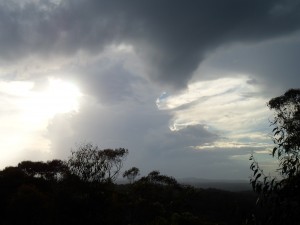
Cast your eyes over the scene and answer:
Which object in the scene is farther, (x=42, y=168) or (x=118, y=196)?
(x=42, y=168)

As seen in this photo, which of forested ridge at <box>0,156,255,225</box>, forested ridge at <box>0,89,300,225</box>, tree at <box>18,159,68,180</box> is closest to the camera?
forested ridge at <box>0,89,300,225</box>

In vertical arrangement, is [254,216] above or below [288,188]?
below

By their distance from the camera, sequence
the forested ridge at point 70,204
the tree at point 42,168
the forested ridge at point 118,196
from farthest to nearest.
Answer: the tree at point 42,168
the forested ridge at point 70,204
the forested ridge at point 118,196

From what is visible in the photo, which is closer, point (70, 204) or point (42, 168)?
point (70, 204)

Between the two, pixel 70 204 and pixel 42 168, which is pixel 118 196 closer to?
pixel 70 204

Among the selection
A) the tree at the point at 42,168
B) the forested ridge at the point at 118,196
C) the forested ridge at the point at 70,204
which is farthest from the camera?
the tree at the point at 42,168

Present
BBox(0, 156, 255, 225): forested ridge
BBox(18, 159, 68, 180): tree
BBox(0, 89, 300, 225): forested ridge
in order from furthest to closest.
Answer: BBox(18, 159, 68, 180): tree, BBox(0, 156, 255, 225): forested ridge, BBox(0, 89, 300, 225): forested ridge

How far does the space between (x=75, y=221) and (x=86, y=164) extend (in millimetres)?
14970

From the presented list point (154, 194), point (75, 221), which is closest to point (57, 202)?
point (75, 221)

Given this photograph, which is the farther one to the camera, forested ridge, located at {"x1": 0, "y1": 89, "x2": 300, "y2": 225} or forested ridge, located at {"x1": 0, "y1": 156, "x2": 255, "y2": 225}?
forested ridge, located at {"x1": 0, "y1": 156, "x2": 255, "y2": 225}

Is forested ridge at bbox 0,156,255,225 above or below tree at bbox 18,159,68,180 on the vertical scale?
below

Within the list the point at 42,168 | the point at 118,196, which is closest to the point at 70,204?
the point at 118,196

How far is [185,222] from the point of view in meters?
38.4

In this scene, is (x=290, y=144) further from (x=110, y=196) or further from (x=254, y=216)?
(x=110, y=196)
